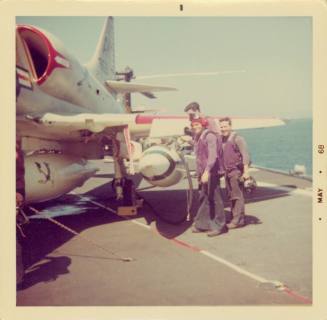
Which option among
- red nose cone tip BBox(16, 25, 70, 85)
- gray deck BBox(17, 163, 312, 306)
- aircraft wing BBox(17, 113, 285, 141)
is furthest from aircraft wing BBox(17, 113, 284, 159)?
gray deck BBox(17, 163, 312, 306)

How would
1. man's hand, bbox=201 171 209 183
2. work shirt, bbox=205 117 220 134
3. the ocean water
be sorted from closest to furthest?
1. the ocean water
2. man's hand, bbox=201 171 209 183
3. work shirt, bbox=205 117 220 134

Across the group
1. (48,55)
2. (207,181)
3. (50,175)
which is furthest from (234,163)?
(48,55)

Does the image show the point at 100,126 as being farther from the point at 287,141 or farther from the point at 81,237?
the point at 287,141

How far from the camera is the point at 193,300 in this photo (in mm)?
3373

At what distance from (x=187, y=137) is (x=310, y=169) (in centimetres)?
135

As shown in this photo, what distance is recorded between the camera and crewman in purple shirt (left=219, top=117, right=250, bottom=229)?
4.41 meters

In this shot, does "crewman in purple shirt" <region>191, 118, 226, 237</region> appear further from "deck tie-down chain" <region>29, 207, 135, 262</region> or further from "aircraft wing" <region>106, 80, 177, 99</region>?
"aircraft wing" <region>106, 80, 177, 99</region>

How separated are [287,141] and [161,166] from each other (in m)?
1.44

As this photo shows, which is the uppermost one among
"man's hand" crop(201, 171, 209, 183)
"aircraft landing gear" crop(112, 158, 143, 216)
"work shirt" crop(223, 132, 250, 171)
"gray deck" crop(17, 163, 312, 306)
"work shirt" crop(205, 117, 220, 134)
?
"work shirt" crop(205, 117, 220, 134)

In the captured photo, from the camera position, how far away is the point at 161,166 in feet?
14.8

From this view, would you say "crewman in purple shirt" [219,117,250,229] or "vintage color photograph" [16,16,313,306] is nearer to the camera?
"vintage color photograph" [16,16,313,306]

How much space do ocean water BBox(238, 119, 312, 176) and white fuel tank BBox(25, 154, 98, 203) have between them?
2.26 metres
